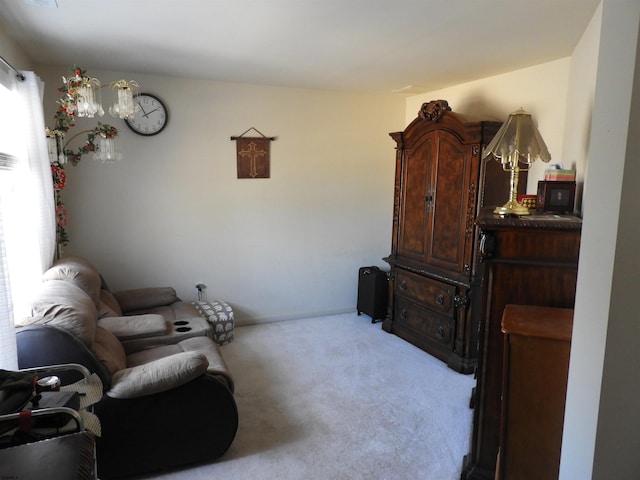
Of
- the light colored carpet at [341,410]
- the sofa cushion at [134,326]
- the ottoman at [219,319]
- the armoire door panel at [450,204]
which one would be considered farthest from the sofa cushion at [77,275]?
the armoire door panel at [450,204]

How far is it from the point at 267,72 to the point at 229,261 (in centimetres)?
184

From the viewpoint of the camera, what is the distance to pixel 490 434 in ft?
6.70

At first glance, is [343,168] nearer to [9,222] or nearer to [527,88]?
[527,88]

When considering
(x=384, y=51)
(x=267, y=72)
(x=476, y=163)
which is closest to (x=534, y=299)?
(x=476, y=163)

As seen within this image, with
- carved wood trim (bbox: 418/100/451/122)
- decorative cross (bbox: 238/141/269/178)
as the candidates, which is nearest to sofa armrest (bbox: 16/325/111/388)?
decorative cross (bbox: 238/141/269/178)

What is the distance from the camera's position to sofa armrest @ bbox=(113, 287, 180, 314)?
140 inches

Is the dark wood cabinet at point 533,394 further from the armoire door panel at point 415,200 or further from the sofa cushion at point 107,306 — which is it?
the sofa cushion at point 107,306

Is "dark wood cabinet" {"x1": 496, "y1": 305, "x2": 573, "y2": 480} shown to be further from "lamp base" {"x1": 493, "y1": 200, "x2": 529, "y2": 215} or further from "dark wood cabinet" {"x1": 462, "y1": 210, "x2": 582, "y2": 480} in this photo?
"lamp base" {"x1": 493, "y1": 200, "x2": 529, "y2": 215}

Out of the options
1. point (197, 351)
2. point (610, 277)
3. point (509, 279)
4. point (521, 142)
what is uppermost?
point (521, 142)

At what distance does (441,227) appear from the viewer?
11.8ft

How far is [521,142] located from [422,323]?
2.04 m

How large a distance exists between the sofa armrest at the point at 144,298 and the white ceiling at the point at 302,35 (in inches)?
74.3

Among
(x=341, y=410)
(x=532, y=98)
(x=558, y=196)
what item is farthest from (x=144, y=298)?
(x=532, y=98)

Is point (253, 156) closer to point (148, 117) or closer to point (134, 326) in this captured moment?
point (148, 117)
